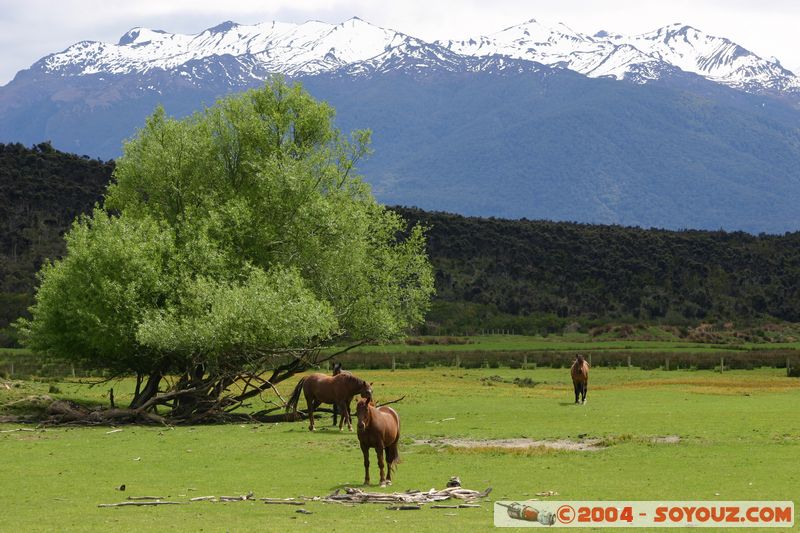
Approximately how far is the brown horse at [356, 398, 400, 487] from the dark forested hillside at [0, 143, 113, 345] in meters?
93.6

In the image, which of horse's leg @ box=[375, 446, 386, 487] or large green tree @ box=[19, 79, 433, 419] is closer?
horse's leg @ box=[375, 446, 386, 487]

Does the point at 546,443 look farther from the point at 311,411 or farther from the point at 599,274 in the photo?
the point at 599,274

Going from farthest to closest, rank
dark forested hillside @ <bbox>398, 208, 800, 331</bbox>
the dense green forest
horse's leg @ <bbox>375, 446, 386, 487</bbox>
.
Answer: dark forested hillside @ <bbox>398, 208, 800, 331</bbox> → the dense green forest → horse's leg @ <bbox>375, 446, 386, 487</bbox>

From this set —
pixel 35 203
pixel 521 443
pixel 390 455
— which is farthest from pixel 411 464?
pixel 35 203

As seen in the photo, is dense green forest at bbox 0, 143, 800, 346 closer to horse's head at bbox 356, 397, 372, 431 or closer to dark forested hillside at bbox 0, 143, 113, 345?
dark forested hillside at bbox 0, 143, 113, 345

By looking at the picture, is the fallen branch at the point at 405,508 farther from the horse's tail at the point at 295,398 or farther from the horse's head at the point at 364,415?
the horse's tail at the point at 295,398

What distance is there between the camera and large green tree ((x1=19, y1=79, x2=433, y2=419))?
140 ft

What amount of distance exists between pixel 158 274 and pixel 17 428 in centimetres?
811

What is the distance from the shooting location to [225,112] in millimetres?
49969

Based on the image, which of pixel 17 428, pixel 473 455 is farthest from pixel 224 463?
pixel 17 428

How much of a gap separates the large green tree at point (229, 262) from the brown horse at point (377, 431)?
660 inches

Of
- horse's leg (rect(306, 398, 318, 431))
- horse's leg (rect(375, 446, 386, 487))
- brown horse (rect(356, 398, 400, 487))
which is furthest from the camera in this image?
horse's leg (rect(306, 398, 318, 431))

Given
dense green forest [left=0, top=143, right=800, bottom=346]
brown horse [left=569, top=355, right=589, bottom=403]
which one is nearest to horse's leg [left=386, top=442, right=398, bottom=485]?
brown horse [left=569, top=355, right=589, bottom=403]

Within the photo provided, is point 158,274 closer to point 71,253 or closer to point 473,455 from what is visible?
point 71,253
